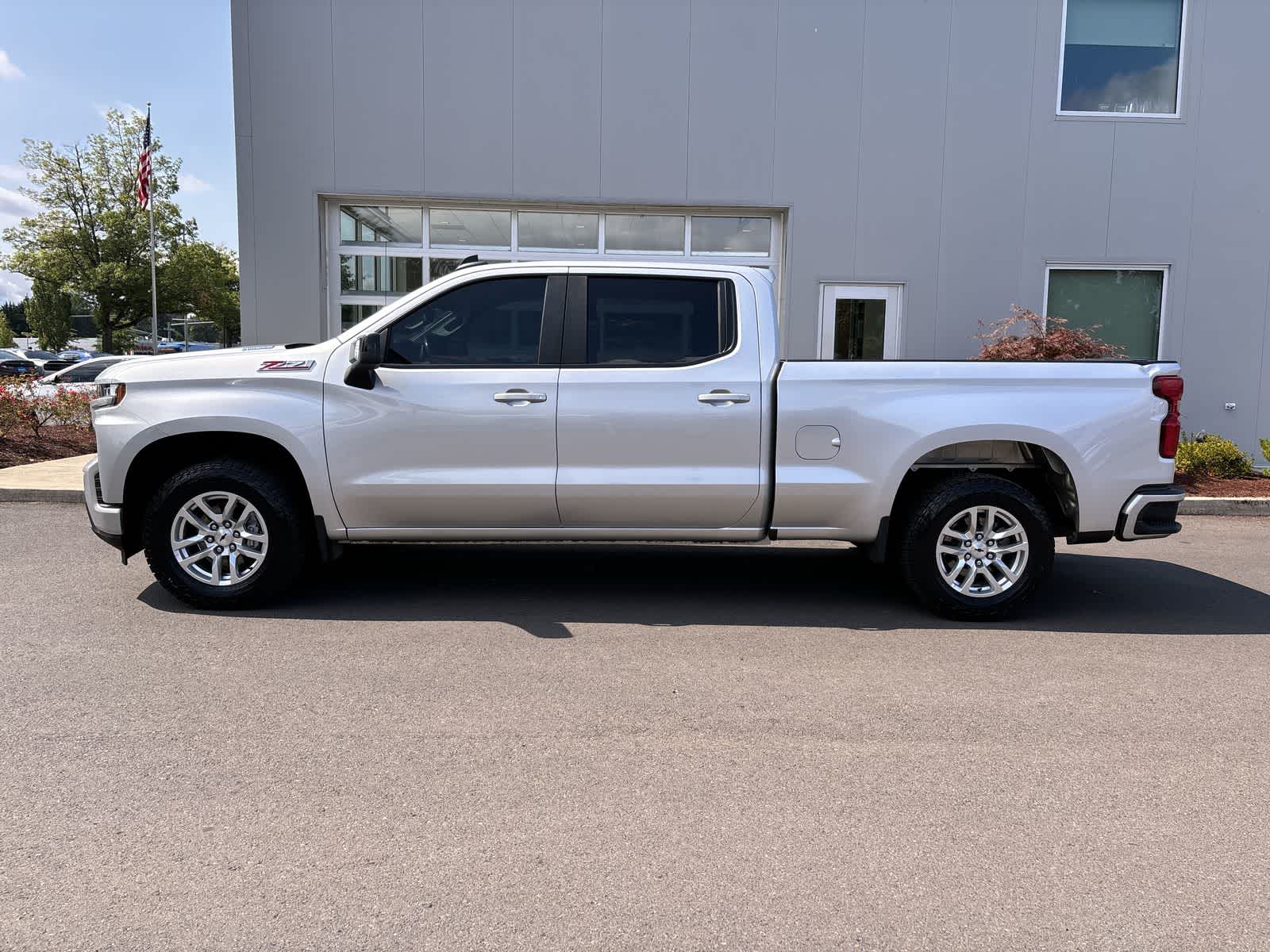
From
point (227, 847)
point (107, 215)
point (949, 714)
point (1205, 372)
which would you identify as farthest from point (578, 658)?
point (107, 215)

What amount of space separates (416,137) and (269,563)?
8.38 m

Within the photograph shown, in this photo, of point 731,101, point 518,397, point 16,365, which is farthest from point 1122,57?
point 16,365

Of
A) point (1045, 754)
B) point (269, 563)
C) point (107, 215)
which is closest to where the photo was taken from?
point (1045, 754)

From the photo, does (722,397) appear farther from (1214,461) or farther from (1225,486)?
(1214,461)

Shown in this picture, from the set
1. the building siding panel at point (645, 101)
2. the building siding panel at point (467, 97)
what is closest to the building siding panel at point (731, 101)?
the building siding panel at point (645, 101)

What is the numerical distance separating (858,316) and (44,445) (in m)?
11.4

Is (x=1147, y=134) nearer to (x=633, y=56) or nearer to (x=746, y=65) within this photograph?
(x=746, y=65)

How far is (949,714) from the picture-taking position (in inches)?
165

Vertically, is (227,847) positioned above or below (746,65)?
below

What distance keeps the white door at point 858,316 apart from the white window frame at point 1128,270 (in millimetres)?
2021

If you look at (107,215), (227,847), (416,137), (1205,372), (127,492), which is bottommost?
(227,847)

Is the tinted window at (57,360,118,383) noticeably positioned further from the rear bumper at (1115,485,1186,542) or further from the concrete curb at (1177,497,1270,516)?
the rear bumper at (1115,485,1186,542)

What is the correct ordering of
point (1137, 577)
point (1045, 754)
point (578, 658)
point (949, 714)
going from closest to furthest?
point (1045, 754) < point (949, 714) < point (578, 658) < point (1137, 577)

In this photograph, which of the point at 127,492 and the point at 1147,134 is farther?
the point at 1147,134
